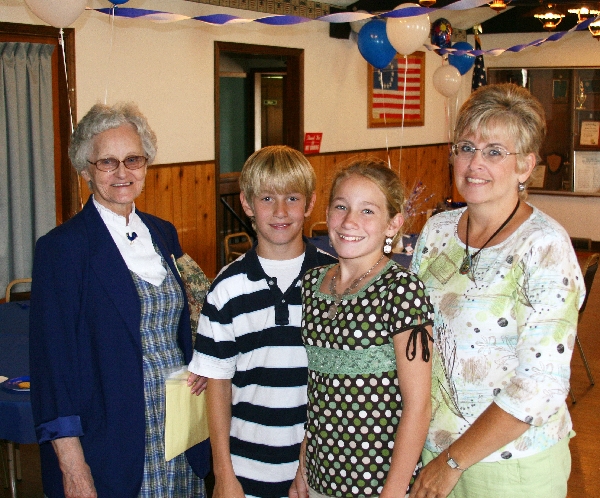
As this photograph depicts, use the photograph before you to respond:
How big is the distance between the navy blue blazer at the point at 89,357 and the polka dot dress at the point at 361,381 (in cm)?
57

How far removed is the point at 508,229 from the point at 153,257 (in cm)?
104

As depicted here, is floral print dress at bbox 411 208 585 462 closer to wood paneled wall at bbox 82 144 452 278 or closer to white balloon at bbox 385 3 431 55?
wood paneled wall at bbox 82 144 452 278

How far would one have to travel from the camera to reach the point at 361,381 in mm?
1752

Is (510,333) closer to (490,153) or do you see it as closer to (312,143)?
(490,153)

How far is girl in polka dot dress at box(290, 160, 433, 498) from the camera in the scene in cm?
170

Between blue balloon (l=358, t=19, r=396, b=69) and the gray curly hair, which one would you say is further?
blue balloon (l=358, t=19, r=396, b=69)

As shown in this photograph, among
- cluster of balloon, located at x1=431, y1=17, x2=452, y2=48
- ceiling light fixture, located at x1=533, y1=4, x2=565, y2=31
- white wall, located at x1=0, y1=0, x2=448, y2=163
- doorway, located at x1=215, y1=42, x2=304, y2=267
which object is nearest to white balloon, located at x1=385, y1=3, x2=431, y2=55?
white wall, located at x1=0, y1=0, x2=448, y2=163

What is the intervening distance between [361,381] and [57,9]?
3164mm

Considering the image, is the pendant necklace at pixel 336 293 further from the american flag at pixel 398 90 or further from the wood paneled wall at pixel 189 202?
the american flag at pixel 398 90

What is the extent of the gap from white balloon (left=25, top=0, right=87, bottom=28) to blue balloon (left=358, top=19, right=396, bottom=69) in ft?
11.1

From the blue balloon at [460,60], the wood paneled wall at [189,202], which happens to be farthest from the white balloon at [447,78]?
the wood paneled wall at [189,202]

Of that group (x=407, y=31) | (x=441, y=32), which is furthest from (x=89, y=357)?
(x=441, y=32)

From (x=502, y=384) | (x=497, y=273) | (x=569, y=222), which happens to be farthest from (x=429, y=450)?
(x=569, y=222)

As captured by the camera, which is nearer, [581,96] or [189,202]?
[189,202]
